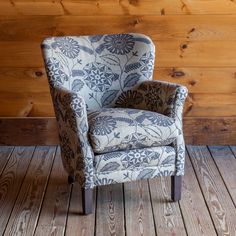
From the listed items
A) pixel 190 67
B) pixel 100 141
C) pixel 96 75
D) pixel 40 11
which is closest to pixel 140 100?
pixel 96 75

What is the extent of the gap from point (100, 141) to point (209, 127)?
1289 mm

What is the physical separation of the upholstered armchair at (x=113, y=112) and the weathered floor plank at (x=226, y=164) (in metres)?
0.39

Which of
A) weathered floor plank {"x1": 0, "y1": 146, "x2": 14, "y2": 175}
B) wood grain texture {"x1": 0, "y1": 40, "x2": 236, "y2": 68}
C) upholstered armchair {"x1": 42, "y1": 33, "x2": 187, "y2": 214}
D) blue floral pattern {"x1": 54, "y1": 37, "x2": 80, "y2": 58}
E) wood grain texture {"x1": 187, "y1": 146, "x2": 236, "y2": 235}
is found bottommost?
weathered floor plank {"x1": 0, "y1": 146, "x2": 14, "y2": 175}

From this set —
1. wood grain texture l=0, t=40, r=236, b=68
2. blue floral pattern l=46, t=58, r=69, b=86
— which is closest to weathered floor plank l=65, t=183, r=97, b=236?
blue floral pattern l=46, t=58, r=69, b=86

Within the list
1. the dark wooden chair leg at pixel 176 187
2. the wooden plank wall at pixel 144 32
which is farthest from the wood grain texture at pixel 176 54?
the dark wooden chair leg at pixel 176 187

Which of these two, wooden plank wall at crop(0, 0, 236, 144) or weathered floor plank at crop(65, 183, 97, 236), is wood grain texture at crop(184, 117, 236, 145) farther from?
weathered floor plank at crop(65, 183, 97, 236)

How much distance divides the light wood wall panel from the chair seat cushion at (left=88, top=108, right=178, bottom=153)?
3.01 feet

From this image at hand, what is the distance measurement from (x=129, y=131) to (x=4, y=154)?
1.25 m

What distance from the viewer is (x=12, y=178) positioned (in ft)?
8.95

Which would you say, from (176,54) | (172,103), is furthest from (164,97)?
(176,54)

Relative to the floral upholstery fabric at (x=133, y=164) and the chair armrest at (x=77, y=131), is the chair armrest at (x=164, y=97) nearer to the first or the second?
the floral upholstery fabric at (x=133, y=164)

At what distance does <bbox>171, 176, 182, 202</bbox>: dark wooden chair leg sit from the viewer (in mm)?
2387

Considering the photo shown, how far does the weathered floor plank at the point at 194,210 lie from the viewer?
2174 mm

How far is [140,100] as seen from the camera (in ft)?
8.39
